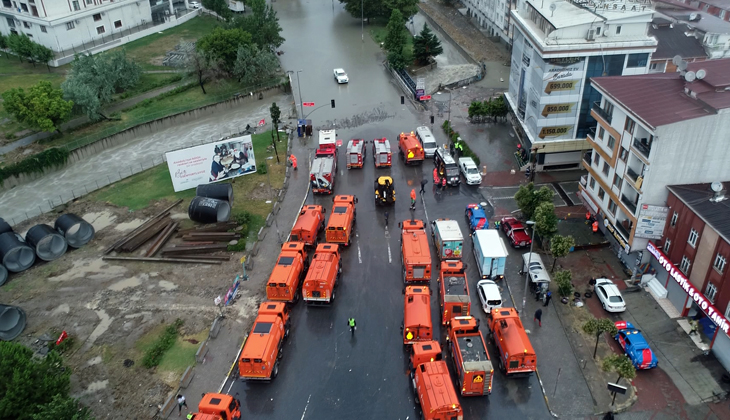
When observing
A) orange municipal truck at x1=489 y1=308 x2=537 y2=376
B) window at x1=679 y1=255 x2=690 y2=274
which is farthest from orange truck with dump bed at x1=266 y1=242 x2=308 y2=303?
window at x1=679 y1=255 x2=690 y2=274

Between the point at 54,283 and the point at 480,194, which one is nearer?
the point at 54,283

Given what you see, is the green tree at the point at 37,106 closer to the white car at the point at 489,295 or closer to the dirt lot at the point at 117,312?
the dirt lot at the point at 117,312

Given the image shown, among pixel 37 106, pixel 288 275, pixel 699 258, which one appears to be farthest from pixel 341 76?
pixel 699 258

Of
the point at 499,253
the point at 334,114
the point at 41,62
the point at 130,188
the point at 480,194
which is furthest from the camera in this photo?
the point at 41,62

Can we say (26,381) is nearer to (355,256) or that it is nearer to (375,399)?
(375,399)

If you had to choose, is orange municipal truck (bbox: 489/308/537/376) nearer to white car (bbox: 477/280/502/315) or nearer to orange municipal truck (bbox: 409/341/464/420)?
white car (bbox: 477/280/502/315)

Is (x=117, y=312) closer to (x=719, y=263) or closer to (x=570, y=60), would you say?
(x=719, y=263)

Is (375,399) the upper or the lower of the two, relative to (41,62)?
lower

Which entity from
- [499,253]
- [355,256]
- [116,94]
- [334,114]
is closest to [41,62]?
[116,94]

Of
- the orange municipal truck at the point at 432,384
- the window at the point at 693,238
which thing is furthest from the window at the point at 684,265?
the orange municipal truck at the point at 432,384
